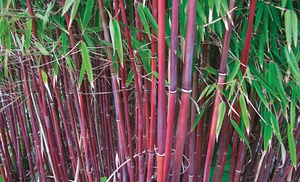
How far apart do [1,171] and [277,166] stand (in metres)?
1.29

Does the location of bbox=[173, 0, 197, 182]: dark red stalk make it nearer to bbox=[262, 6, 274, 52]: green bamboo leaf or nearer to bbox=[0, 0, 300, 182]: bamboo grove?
bbox=[0, 0, 300, 182]: bamboo grove

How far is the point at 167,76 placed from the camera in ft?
3.05

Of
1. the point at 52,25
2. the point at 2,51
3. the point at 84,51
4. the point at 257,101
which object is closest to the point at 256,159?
the point at 257,101

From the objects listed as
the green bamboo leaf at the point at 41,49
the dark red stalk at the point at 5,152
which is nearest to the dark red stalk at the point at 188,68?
the green bamboo leaf at the point at 41,49

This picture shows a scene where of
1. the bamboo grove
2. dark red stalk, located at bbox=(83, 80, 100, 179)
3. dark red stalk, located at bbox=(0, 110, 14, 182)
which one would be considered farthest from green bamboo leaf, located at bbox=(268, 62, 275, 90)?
dark red stalk, located at bbox=(0, 110, 14, 182)

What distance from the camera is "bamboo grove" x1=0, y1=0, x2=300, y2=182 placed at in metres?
0.69

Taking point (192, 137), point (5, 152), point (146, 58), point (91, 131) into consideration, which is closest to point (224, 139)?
point (192, 137)

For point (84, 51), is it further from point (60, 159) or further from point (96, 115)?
point (60, 159)

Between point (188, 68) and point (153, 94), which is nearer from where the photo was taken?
point (188, 68)

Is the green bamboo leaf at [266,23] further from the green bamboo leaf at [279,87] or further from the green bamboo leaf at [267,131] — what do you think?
the green bamboo leaf at [267,131]

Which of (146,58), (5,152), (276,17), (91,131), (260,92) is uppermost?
(276,17)

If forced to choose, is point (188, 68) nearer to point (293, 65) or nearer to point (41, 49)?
point (293, 65)

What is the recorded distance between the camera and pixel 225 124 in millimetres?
895

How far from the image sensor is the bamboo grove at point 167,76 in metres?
0.69
